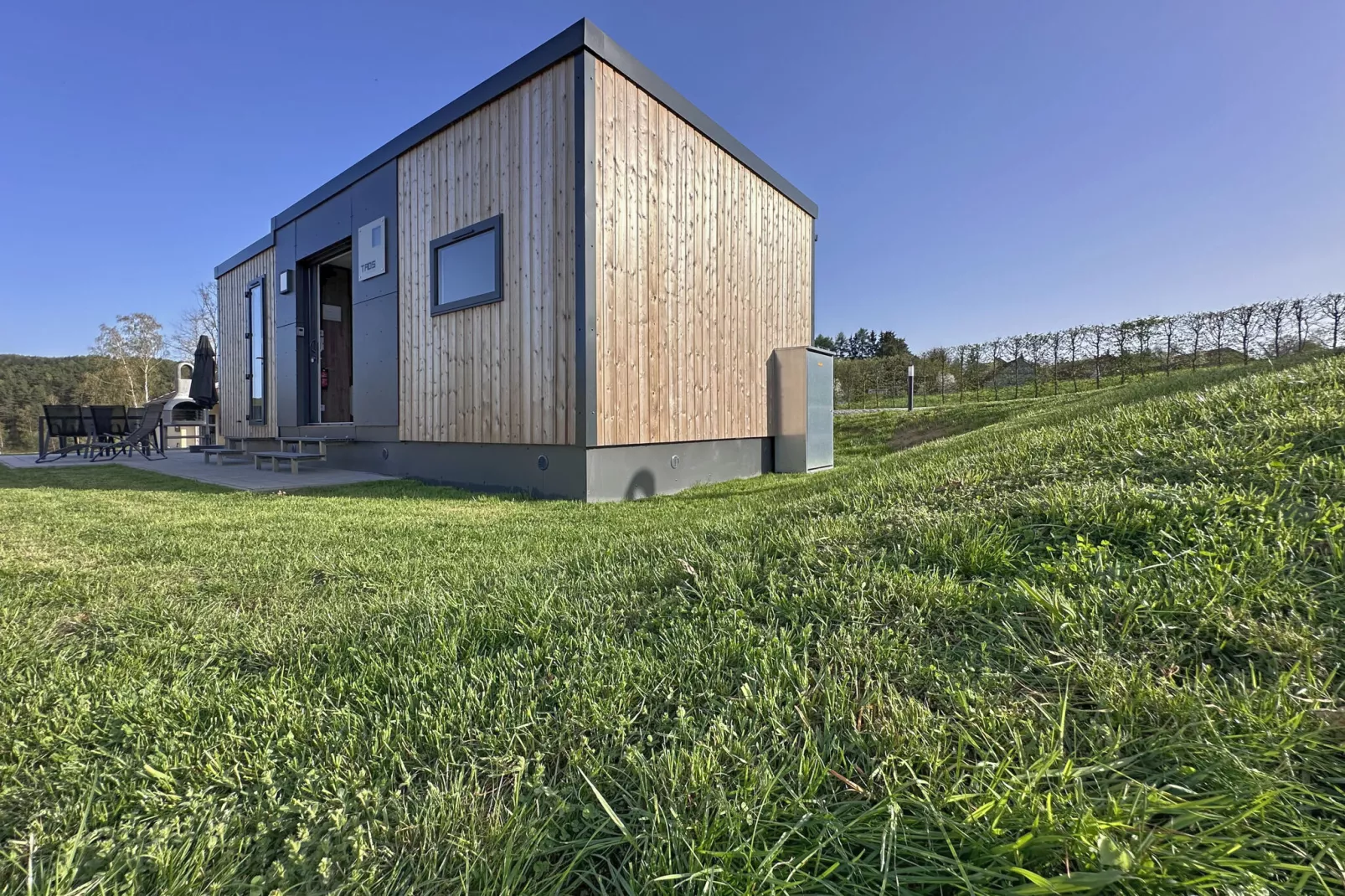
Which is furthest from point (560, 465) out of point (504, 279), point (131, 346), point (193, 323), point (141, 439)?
point (131, 346)

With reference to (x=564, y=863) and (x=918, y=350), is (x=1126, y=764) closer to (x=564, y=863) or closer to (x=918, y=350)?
(x=564, y=863)

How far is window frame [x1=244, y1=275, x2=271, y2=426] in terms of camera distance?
1036cm

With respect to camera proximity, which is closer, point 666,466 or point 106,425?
point 666,466

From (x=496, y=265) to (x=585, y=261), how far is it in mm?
1466

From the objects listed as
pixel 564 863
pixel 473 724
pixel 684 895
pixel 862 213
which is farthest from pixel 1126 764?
pixel 862 213

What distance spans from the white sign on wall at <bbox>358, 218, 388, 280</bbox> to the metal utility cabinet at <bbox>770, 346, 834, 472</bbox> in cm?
618

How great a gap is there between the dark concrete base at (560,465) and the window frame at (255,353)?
3320 mm

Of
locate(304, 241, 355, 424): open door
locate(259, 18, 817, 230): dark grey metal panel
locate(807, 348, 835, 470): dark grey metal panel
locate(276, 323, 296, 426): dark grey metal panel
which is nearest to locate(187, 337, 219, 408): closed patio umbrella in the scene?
locate(276, 323, 296, 426): dark grey metal panel

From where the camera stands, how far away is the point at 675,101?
6430mm

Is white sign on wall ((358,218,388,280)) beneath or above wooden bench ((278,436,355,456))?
above

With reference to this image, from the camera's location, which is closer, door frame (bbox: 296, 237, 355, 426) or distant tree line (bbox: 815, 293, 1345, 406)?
door frame (bbox: 296, 237, 355, 426)

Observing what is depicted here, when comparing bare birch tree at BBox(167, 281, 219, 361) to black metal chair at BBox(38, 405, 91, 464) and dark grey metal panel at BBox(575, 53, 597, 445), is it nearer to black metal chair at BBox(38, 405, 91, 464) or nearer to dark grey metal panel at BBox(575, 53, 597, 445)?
black metal chair at BBox(38, 405, 91, 464)

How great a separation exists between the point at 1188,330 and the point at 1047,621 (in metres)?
18.7

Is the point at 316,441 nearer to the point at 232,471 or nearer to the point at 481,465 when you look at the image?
the point at 232,471
